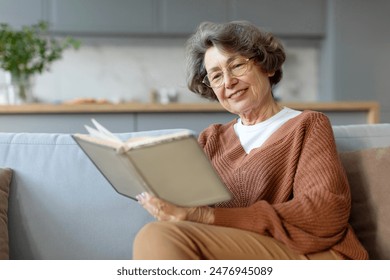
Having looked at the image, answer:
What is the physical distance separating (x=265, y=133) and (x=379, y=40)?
4.07 meters

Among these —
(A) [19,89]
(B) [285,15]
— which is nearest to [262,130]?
(A) [19,89]

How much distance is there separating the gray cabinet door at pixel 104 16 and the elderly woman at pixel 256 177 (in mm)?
3456

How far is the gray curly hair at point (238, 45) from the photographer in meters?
1.80

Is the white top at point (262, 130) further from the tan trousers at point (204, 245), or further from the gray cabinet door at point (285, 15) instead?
the gray cabinet door at point (285, 15)

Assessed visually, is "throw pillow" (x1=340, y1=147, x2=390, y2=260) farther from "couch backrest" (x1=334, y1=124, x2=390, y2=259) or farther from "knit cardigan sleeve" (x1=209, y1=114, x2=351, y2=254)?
"knit cardigan sleeve" (x1=209, y1=114, x2=351, y2=254)

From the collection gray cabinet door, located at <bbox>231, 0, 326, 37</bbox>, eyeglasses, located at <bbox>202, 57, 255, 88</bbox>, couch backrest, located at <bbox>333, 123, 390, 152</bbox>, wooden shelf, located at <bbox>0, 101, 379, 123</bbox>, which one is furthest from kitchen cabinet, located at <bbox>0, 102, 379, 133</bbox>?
gray cabinet door, located at <bbox>231, 0, 326, 37</bbox>

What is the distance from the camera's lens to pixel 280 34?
553 cm

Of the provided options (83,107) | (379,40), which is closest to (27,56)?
(83,107)

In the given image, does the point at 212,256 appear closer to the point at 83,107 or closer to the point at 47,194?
the point at 47,194

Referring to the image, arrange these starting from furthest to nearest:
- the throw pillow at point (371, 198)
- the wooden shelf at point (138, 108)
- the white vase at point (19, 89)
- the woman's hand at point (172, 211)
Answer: the white vase at point (19, 89)
the wooden shelf at point (138, 108)
the throw pillow at point (371, 198)
the woman's hand at point (172, 211)

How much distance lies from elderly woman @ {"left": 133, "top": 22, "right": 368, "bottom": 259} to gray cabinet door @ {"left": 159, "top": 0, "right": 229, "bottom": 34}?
3.44m

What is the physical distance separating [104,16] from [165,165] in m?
4.20

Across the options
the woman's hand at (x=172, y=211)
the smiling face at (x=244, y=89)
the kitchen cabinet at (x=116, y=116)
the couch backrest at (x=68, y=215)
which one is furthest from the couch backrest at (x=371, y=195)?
the kitchen cabinet at (x=116, y=116)

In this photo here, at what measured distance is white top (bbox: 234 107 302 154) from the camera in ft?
6.03
